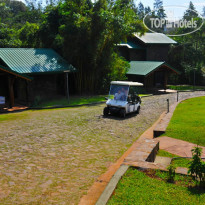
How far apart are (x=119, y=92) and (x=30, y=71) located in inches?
348

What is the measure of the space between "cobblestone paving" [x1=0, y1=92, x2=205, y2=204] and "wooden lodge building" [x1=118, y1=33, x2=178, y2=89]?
1743 cm

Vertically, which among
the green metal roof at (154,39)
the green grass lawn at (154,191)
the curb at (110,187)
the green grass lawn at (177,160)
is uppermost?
the green metal roof at (154,39)

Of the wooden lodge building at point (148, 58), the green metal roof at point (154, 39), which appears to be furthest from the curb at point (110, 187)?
the green metal roof at point (154, 39)

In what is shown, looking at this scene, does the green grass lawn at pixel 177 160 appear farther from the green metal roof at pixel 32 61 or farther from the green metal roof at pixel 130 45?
the green metal roof at pixel 130 45

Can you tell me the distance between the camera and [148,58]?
130 feet

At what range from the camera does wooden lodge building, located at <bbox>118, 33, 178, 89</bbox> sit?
1256 inches

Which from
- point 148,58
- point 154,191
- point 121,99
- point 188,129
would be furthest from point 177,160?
point 148,58

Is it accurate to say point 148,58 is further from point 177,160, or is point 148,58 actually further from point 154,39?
point 177,160

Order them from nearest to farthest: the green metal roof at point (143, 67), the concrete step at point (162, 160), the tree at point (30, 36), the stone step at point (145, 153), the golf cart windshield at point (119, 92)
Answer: the stone step at point (145, 153), the concrete step at point (162, 160), the golf cart windshield at point (119, 92), the green metal roof at point (143, 67), the tree at point (30, 36)

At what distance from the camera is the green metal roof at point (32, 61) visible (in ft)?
68.8

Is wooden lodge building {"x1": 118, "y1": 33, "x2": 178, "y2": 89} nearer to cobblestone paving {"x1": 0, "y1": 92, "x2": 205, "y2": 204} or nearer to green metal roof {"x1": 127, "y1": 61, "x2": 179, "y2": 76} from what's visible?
green metal roof {"x1": 127, "y1": 61, "x2": 179, "y2": 76}

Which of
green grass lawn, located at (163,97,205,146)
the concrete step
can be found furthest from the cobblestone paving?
green grass lawn, located at (163,97,205,146)

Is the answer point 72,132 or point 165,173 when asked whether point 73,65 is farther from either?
point 165,173

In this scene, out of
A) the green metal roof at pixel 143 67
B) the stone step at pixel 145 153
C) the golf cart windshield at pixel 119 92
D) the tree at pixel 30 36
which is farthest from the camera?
the tree at pixel 30 36
